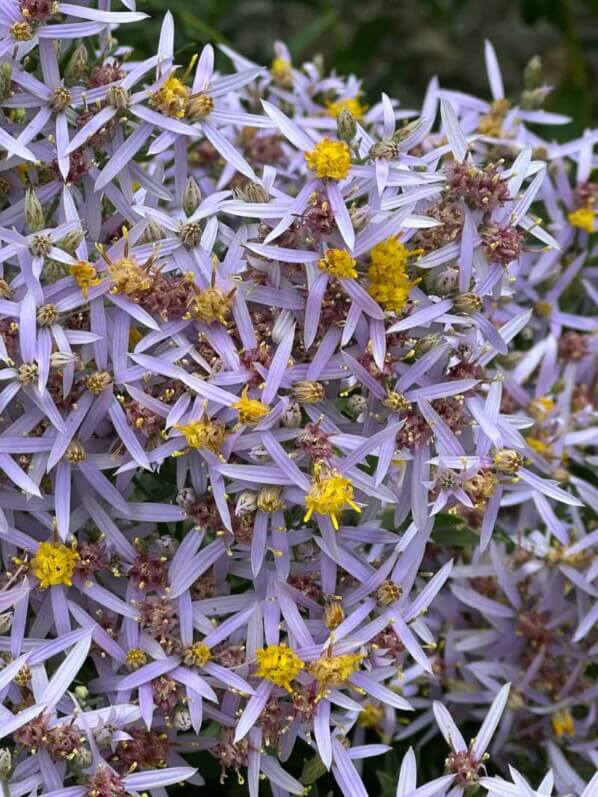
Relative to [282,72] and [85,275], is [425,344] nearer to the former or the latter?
[85,275]

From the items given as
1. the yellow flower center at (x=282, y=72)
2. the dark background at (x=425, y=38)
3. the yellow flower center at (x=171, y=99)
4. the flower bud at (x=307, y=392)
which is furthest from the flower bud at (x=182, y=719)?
the dark background at (x=425, y=38)

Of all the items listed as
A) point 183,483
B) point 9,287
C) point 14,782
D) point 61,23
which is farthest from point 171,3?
point 14,782

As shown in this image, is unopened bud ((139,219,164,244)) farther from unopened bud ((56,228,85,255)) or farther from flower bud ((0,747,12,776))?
flower bud ((0,747,12,776))

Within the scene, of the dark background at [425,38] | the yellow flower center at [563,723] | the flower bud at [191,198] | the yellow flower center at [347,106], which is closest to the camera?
the flower bud at [191,198]

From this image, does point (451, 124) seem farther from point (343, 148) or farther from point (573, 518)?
point (573, 518)

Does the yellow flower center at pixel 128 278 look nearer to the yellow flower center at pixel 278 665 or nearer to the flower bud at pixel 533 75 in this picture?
the yellow flower center at pixel 278 665

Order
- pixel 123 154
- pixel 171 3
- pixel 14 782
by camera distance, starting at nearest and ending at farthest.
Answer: pixel 14 782
pixel 123 154
pixel 171 3
